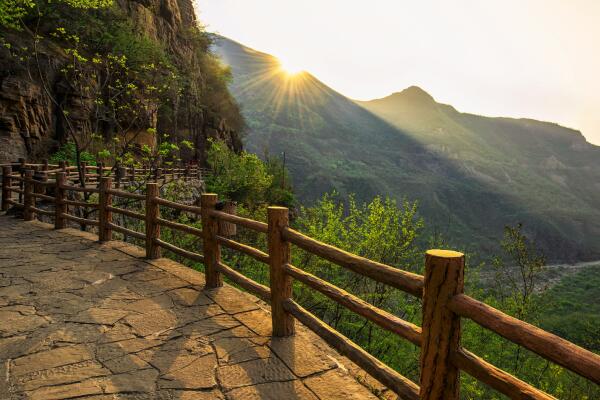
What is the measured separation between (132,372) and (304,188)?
118162 mm

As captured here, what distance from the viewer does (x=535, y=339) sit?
1.73 m

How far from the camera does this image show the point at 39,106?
717 inches

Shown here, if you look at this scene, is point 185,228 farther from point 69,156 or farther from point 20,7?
point 20,7

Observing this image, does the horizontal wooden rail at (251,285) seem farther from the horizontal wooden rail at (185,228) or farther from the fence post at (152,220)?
the fence post at (152,220)

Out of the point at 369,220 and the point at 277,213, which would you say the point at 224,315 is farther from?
the point at 369,220

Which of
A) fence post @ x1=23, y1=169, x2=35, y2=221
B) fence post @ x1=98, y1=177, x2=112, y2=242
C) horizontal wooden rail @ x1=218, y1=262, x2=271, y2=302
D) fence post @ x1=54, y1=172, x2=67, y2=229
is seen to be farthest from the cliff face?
horizontal wooden rail @ x1=218, y1=262, x2=271, y2=302

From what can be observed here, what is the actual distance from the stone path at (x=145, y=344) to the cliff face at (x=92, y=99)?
7497mm

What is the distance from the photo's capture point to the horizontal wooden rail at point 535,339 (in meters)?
1.53

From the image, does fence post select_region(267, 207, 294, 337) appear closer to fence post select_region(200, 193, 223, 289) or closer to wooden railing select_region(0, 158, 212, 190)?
fence post select_region(200, 193, 223, 289)

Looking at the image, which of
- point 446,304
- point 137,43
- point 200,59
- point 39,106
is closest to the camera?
point 446,304

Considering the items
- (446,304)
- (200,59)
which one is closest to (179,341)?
(446,304)

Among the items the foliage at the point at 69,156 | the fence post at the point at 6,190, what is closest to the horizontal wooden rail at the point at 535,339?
the fence post at the point at 6,190

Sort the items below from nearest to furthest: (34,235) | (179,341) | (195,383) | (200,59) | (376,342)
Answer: (195,383) → (179,341) → (34,235) → (376,342) → (200,59)

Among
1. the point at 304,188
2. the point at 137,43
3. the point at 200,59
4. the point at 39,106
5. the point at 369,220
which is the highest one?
the point at 200,59
